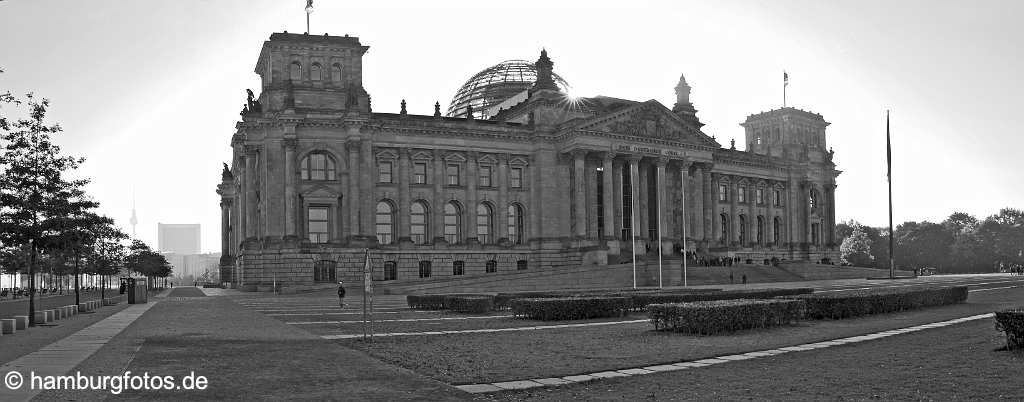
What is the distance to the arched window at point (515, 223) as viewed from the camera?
93606 mm

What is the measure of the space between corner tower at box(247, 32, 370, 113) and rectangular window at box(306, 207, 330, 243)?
982 cm

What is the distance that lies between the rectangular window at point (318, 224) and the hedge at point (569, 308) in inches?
2031

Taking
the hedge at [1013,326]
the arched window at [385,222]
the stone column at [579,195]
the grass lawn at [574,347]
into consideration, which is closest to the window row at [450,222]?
the arched window at [385,222]

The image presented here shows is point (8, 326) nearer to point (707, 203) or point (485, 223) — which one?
point (485, 223)

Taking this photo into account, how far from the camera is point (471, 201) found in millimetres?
90125

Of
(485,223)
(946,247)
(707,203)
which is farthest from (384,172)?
(946,247)

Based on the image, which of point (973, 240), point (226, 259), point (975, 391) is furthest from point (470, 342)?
point (973, 240)

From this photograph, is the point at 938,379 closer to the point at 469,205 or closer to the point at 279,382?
the point at 279,382

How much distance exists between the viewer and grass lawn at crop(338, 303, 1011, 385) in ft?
59.8

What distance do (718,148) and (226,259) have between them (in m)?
65.0

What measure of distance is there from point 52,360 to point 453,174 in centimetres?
7021

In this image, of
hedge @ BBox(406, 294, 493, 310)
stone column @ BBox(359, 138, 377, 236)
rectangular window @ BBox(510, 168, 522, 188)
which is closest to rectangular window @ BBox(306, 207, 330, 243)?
stone column @ BBox(359, 138, 377, 236)

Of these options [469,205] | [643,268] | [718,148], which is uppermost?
[718,148]

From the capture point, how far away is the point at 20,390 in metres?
15.1
